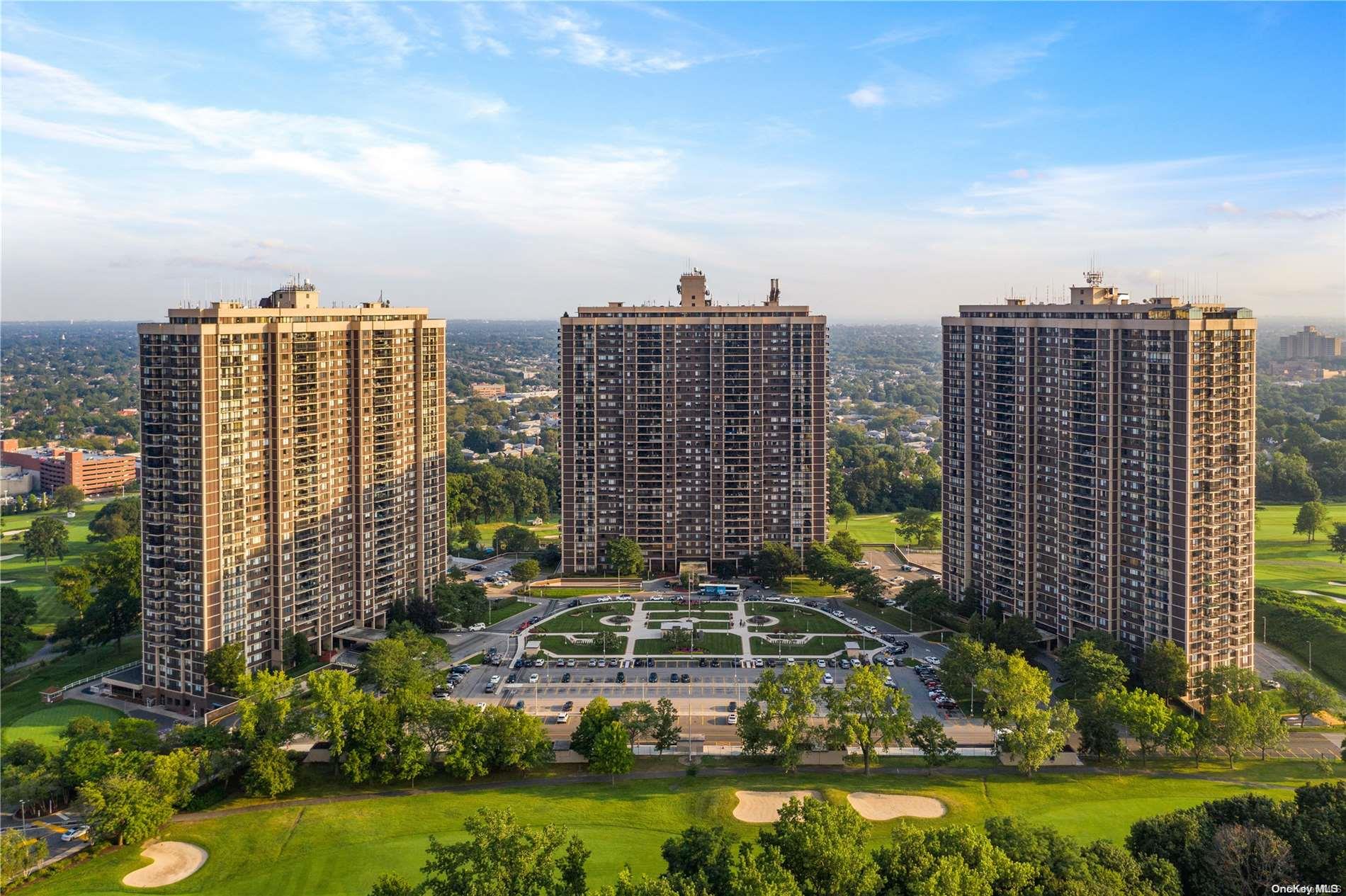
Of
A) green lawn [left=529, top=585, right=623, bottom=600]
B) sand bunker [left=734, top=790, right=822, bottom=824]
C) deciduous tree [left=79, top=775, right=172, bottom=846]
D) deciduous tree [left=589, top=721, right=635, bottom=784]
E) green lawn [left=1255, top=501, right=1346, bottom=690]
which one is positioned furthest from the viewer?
green lawn [left=529, top=585, right=623, bottom=600]

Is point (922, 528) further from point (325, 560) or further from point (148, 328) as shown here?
point (148, 328)

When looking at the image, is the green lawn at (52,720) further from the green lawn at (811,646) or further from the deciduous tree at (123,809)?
the green lawn at (811,646)

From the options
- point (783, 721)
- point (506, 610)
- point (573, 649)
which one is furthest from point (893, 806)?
point (506, 610)

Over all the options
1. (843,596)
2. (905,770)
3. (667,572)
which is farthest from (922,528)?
(905,770)

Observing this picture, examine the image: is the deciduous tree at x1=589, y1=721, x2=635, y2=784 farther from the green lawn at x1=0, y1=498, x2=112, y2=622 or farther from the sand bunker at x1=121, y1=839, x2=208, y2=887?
the green lawn at x1=0, y1=498, x2=112, y2=622

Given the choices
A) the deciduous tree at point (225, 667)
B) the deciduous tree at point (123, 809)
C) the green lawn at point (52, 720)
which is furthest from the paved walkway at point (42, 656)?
the deciduous tree at point (123, 809)

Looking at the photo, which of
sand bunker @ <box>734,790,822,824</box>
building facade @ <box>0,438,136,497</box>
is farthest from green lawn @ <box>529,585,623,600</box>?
building facade @ <box>0,438,136,497</box>
